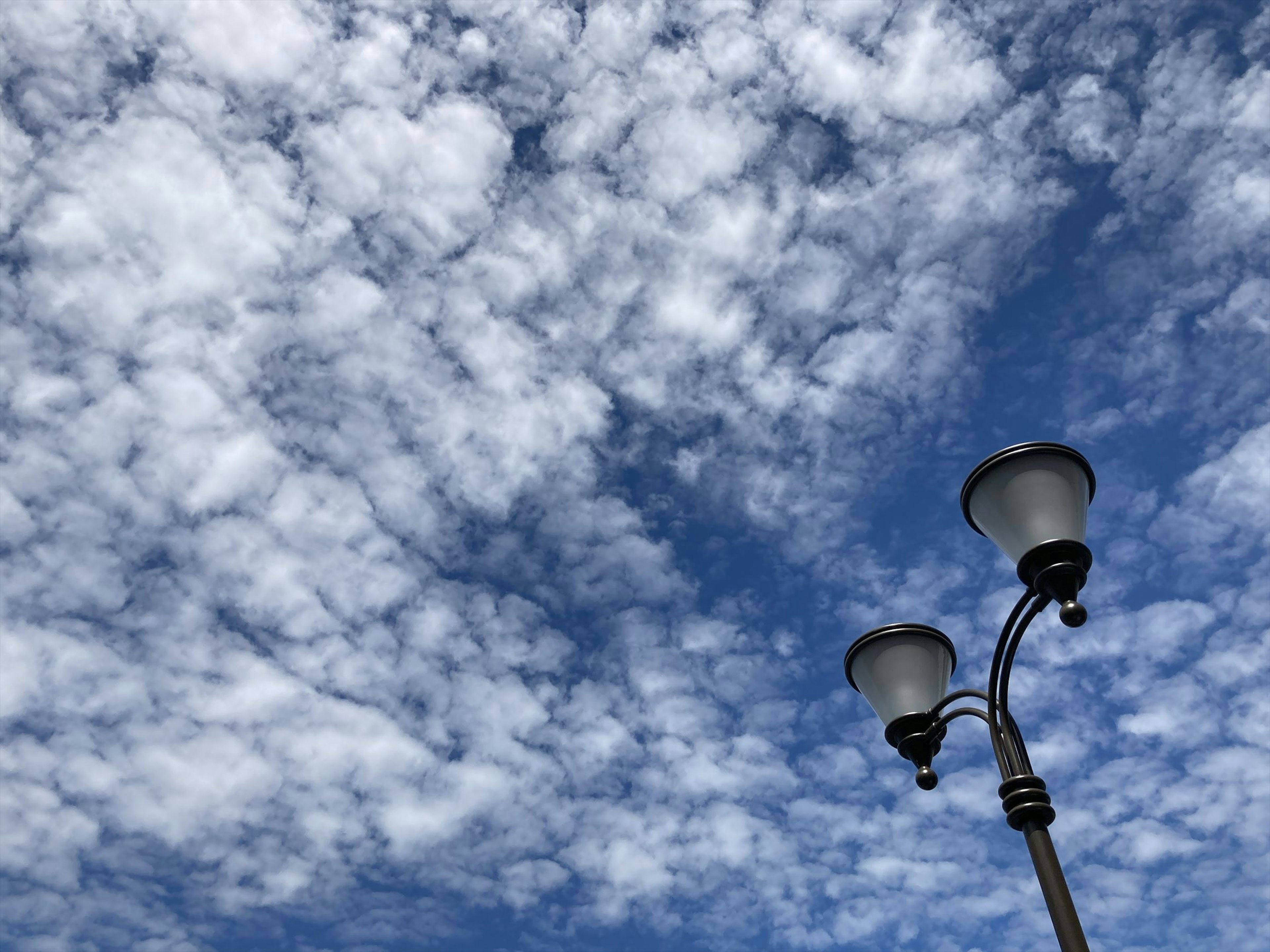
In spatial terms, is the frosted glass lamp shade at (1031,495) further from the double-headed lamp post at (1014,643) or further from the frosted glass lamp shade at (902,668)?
the frosted glass lamp shade at (902,668)

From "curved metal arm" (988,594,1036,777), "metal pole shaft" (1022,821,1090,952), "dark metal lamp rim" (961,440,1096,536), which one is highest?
"dark metal lamp rim" (961,440,1096,536)

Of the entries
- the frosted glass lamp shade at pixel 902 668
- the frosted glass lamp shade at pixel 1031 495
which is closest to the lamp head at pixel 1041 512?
the frosted glass lamp shade at pixel 1031 495

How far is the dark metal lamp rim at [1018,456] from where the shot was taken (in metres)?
5.70

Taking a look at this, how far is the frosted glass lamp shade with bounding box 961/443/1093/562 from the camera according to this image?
555 cm

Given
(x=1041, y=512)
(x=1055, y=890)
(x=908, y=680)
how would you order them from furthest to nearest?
(x=908, y=680), (x=1041, y=512), (x=1055, y=890)

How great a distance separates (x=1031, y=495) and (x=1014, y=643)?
902 mm

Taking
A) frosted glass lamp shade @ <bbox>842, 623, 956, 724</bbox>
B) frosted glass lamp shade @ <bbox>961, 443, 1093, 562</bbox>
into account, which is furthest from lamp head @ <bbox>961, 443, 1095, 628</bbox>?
frosted glass lamp shade @ <bbox>842, 623, 956, 724</bbox>

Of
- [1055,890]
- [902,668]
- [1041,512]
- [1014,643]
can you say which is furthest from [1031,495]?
[1055,890]

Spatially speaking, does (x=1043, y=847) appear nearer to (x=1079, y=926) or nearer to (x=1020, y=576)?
(x=1079, y=926)

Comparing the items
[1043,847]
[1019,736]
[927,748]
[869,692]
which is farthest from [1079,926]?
[869,692]

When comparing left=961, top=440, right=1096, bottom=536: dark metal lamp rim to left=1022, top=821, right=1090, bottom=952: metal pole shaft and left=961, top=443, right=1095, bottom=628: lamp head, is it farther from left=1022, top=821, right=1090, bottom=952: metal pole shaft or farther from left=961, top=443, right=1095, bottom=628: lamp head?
left=1022, top=821, right=1090, bottom=952: metal pole shaft

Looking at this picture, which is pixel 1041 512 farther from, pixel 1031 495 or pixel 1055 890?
pixel 1055 890

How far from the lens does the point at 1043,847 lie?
516 centimetres

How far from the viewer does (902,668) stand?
21.1ft
